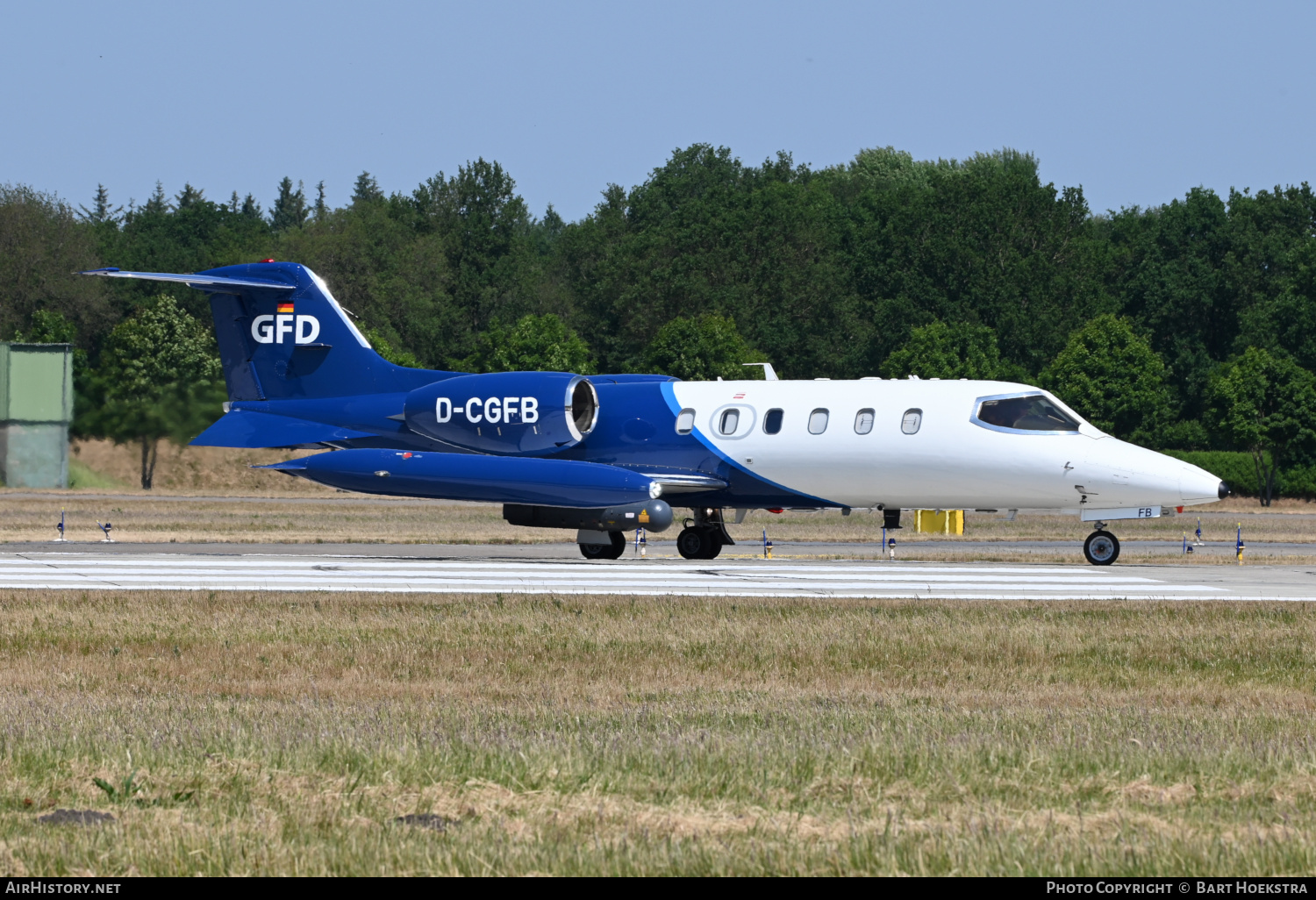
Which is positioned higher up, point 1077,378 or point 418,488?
point 1077,378

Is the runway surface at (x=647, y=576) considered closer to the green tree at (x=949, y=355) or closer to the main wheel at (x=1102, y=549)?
the main wheel at (x=1102, y=549)

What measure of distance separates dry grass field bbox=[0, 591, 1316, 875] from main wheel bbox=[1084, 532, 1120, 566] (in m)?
9.02

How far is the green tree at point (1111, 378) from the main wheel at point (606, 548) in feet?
152

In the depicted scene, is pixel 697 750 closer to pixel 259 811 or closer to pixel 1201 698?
pixel 259 811

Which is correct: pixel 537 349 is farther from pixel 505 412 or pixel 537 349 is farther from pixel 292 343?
pixel 505 412

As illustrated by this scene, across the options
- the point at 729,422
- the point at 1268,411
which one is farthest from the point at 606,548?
the point at 1268,411

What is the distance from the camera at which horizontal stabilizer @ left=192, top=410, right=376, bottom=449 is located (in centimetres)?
2817

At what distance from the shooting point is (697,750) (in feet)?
29.5

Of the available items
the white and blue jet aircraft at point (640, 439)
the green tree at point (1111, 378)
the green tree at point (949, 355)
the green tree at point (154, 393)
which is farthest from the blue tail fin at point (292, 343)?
the green tree at point (1111, 378)

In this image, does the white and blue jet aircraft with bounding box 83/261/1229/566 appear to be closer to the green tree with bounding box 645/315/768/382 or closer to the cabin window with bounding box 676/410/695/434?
the cabin window with bounding box 676/410/695/434

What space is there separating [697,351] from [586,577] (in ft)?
171

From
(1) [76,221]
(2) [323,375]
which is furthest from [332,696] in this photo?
(1) [76,221]

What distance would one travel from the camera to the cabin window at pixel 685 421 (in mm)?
27203
